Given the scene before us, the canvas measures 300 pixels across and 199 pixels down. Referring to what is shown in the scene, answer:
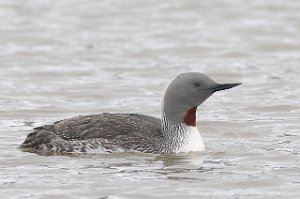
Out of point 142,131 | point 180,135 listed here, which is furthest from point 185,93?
point 142,131

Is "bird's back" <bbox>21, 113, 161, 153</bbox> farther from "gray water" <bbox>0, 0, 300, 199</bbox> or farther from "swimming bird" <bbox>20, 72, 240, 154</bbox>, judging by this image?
"gray water" <bbox>0, 0, 300, 199</bbox>

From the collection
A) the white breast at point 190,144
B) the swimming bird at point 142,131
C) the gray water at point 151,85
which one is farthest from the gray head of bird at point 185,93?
the gray water at point 151,85

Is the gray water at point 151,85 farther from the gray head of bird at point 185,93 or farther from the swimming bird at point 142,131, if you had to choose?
the gray head of bird at point 185,93

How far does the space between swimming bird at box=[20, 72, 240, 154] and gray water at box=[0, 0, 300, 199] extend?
0.12 meters

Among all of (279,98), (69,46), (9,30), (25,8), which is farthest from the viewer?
(25,8)

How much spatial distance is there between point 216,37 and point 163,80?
3743 mm

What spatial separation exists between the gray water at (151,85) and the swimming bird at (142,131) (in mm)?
119

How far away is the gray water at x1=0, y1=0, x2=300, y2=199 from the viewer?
11.5 metres

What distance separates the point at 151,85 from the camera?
17.4 m

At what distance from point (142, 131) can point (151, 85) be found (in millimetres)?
4821

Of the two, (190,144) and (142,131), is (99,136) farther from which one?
(190,144)

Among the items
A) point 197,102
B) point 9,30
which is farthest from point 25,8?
point 197,102

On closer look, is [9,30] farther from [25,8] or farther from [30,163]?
[30,163]

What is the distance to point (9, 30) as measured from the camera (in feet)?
71.3
